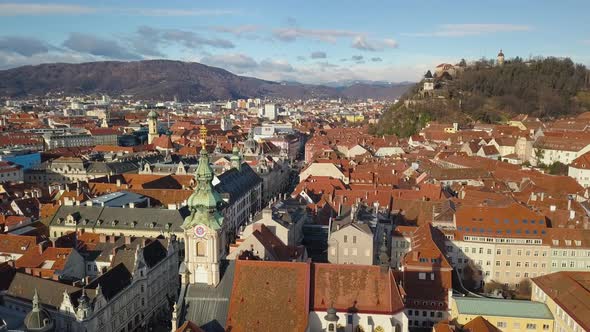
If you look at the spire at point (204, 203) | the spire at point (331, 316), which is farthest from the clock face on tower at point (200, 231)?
the spire at point (331, 316)

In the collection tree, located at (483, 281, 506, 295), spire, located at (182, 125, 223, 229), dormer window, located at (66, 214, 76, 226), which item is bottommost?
tree, located at (483, 281, 506, 295)

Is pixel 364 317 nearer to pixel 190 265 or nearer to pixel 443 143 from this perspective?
pixel 190 265

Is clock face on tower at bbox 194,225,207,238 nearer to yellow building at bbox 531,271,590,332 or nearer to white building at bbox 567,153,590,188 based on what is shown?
yellow building at bbox 531,271,590,332

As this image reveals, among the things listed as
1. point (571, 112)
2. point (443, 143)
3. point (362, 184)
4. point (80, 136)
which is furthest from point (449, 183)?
point (80, 136)

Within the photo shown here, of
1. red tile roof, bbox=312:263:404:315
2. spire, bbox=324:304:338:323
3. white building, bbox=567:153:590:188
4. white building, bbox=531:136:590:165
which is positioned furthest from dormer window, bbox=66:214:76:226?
white building, bbox=531:136:590:165

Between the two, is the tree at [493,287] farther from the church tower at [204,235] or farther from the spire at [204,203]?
the spire at [204,203]

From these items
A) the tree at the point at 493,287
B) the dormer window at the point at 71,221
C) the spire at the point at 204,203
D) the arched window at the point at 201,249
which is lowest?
the tree at the point at 493,287
